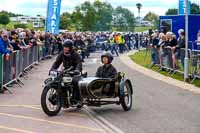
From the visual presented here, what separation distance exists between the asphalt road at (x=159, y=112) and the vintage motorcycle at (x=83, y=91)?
0.33 m

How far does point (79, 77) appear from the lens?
41.3 ft

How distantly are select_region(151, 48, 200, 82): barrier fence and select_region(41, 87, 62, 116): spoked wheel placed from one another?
8.22 meters

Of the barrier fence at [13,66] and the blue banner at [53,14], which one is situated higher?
the blue banner at [53,14]

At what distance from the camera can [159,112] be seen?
12547mm

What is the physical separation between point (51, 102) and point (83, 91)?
0.79 m

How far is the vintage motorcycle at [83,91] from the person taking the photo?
12.2 m

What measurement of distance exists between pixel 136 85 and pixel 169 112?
6581 mm

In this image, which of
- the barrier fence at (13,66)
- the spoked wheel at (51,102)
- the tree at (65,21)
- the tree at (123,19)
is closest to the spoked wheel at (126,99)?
the spoked wheel at (51,102)

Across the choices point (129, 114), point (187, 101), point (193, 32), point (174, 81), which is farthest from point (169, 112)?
point (193, 32)

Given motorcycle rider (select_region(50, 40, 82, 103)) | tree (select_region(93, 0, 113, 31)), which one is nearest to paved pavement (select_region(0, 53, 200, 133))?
motorcycle rider (select_region(50, 40, 82, 103))

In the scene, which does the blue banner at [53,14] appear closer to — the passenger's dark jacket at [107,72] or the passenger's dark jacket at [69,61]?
the passenger's dark jacket at [69,61]

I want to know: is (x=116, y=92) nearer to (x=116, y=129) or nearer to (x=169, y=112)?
(x=169, y=112)

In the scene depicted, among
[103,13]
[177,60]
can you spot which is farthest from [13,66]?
[103,13]

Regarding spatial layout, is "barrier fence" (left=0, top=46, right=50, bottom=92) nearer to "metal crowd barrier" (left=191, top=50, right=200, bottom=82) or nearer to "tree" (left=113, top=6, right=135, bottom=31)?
"metal crowd barrier" (left=191, top=50, right=200, bottom=82)
